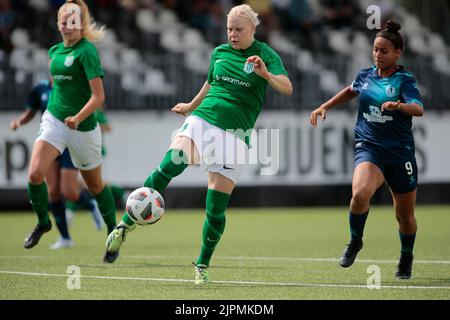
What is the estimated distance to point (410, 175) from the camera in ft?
28.2

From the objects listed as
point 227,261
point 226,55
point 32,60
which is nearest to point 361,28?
point 32,60

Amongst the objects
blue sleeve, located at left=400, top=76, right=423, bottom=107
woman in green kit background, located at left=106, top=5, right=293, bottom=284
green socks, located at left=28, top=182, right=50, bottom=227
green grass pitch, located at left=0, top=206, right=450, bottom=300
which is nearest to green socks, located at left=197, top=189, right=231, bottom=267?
woman in green kit background, located at left=106, top=5, right=293, bottom=284

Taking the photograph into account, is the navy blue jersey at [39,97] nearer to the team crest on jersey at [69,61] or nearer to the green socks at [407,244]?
the team crest on jersey at [69,61]

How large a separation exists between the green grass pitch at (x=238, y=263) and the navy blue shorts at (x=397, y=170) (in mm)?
799

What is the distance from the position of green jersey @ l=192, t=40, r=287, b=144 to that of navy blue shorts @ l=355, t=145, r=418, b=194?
1.02 metres

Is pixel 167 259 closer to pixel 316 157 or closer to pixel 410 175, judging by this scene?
pixel 410 175

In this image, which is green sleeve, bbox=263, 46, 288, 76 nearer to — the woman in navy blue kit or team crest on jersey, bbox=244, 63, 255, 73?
team crest on jersey, bbox=244, 63, 255, 73

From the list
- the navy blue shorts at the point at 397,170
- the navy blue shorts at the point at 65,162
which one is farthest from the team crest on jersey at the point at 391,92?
the navy blue shorts at the point at 65,162

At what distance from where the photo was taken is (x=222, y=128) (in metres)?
8.45

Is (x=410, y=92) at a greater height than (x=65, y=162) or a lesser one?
greater

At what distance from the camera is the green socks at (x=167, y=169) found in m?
8.27

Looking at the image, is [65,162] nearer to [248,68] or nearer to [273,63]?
[248,68]

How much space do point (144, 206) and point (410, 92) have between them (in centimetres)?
239

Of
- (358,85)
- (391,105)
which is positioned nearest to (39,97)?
(358,85)
